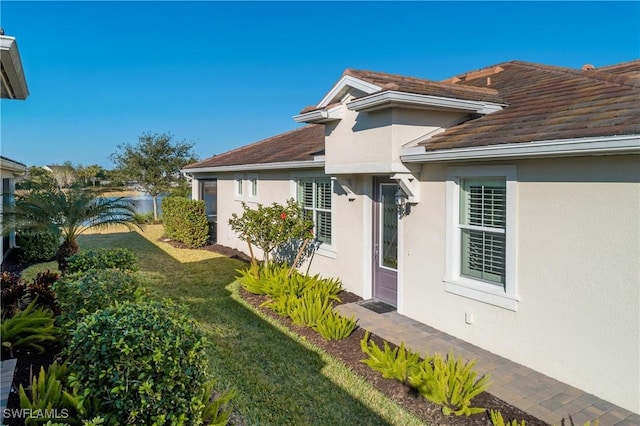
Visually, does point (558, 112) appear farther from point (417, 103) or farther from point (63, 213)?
point (63, 213)

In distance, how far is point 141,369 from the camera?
3480 millimetres

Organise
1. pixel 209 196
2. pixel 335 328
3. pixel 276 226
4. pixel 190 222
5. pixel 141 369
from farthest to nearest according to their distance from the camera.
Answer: pixel 209 196
pixel 190 222
pixel 276 226
pixel 335 328
pixel 141 369

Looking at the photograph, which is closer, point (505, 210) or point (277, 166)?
point (505, 210)

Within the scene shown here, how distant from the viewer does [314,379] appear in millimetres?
5707

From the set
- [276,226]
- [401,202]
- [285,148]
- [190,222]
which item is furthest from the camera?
[190,222]

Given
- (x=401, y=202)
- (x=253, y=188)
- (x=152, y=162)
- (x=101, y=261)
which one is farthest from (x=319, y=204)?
(x=152, y=162)

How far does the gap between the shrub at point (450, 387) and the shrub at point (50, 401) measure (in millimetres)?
3715

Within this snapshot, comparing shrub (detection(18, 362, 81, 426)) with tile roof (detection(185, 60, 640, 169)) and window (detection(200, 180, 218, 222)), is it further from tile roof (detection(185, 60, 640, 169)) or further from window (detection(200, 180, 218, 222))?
window (detection(200, 180, 218, 222))

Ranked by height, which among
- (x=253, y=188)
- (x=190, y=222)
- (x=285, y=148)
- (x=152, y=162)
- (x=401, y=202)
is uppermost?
(x=152, y=162)

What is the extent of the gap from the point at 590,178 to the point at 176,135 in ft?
88.7

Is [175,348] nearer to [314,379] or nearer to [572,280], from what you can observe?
[314,379]

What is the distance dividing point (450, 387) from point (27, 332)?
231 inches

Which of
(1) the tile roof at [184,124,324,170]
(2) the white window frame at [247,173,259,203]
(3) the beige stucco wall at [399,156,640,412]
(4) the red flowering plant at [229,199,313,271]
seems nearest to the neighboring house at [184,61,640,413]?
(3) the beige stucco wall at [399,156,640,412]

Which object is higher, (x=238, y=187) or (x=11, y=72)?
(x=11, y=72)
